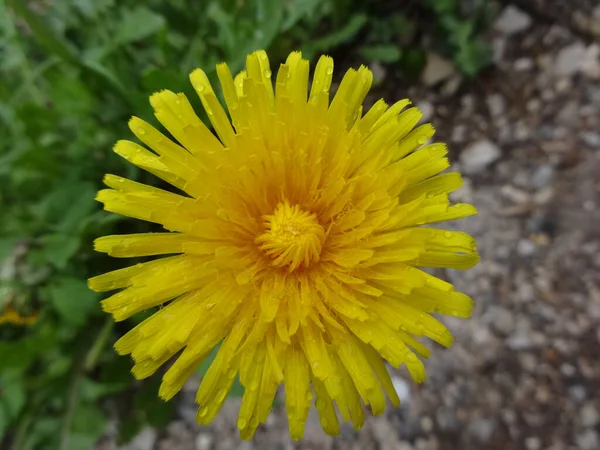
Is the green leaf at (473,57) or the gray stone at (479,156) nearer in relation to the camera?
the green leaf at (473,57)

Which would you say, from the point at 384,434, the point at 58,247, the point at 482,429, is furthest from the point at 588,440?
the point at 58,247

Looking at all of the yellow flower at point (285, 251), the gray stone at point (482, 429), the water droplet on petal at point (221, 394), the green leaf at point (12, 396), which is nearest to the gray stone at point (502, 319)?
the gray stone at point (482, 429)

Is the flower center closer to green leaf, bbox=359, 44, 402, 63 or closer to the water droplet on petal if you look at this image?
the water droplet on petal

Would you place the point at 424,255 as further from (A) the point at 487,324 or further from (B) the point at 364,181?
(A) the point at 487,324

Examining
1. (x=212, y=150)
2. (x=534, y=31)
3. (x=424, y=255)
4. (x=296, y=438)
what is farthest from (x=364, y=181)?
(x=534, y=31)

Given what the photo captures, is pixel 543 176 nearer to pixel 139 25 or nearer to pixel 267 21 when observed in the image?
pixel 267 21

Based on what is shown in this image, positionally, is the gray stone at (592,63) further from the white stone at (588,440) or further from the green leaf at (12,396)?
the green leaf at (12,396)

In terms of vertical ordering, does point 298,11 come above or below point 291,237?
above
